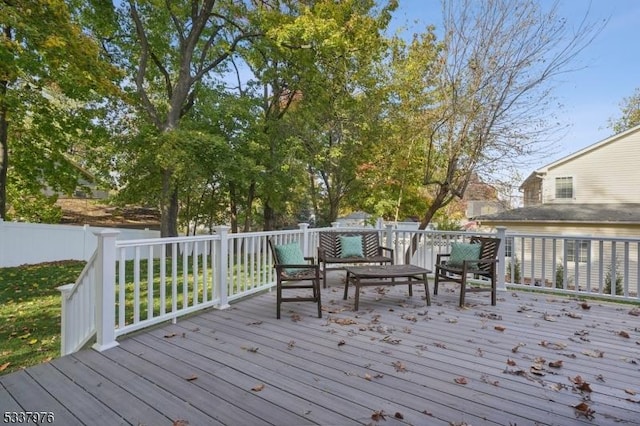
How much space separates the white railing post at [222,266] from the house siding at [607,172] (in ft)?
46.5

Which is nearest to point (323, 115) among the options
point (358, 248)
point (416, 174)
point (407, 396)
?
point (416, 174)

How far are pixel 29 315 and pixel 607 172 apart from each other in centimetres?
1678

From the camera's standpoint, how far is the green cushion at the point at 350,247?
5.95 m

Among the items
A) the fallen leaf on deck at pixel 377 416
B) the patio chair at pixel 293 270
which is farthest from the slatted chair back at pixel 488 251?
the fallen leaf on deck at pixel 377 416

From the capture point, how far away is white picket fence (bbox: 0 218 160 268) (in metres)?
9.13

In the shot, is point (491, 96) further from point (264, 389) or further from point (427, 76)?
point (264, 389)

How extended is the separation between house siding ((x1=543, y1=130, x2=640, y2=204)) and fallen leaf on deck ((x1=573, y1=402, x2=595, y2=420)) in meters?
14.0

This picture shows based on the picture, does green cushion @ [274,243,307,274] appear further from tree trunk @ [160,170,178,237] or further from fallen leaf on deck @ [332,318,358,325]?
tree trunk @ [160,170,178,237]

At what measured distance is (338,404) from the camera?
227 cm

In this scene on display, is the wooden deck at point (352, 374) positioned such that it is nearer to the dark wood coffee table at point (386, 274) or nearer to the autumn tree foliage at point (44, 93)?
the dark wood coffee table at point (386, 274)

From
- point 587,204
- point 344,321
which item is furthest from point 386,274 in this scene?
point 587,204

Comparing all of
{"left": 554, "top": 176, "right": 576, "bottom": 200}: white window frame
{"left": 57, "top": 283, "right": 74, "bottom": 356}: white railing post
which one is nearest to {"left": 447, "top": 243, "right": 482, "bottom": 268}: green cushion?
{"left": 57, "top": 283, "right": 74, "bottom": 356}: white railing post

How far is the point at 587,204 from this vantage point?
43.7 ft

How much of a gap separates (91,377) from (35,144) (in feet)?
34.9
